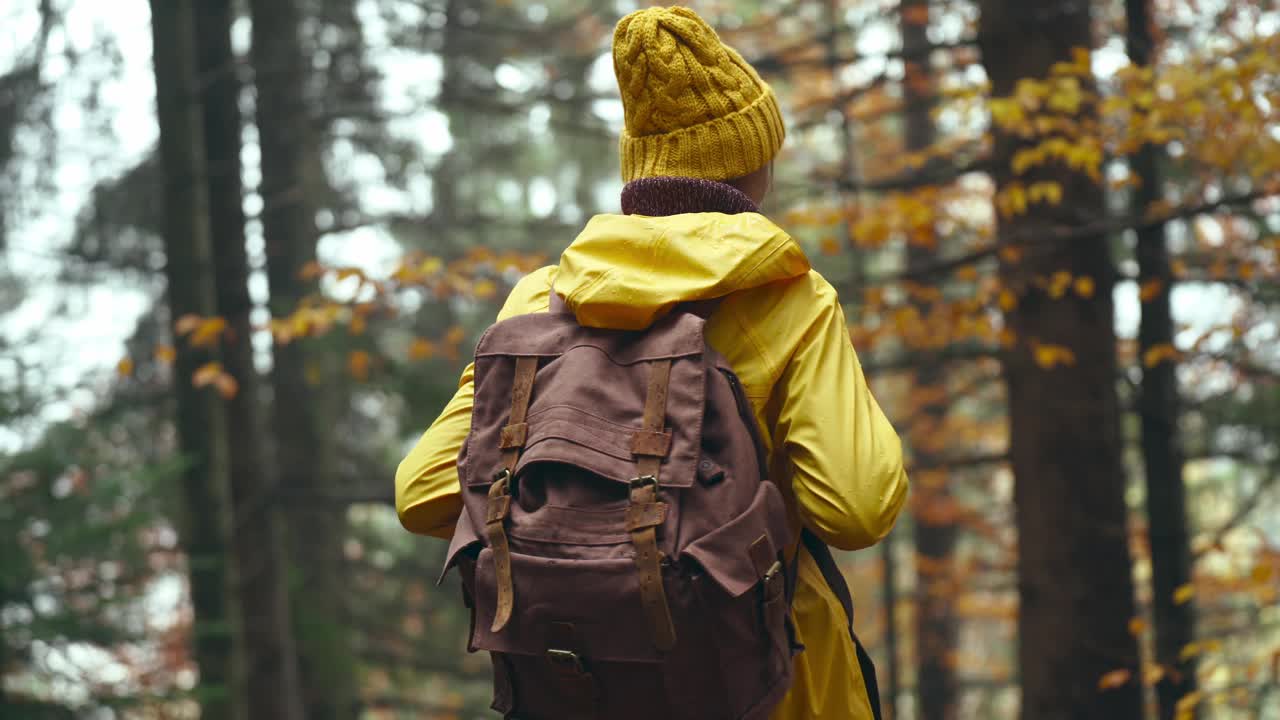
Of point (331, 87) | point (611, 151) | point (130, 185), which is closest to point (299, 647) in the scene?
point (130, 185)

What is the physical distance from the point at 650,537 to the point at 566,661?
0.86ft

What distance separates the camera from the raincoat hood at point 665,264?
2082 mm

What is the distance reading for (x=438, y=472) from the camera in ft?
7.81

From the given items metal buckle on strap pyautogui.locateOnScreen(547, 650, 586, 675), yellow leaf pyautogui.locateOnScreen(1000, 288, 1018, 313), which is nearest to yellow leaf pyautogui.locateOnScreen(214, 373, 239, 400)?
yellow leaf pyautogui.locateOnScreen(1000, 288, 1018, 313)

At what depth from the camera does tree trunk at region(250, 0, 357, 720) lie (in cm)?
970

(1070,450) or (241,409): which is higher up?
(241,409)

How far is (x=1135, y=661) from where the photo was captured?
5.71m

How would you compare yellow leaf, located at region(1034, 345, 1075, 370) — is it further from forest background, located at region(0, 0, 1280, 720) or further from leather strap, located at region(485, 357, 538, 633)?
leather strap, located at region(485, 357, 538, 633)

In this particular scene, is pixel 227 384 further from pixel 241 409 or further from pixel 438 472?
pixel 438 472

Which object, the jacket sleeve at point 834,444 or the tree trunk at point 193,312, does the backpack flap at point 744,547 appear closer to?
the jacket sleeve at point 834,444

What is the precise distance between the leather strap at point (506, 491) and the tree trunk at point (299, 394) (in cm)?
788

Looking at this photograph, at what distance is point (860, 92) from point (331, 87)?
18.0ft

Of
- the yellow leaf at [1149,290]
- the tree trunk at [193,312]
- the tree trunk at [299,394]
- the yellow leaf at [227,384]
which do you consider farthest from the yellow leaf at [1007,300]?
the tree trunk at [299,394]

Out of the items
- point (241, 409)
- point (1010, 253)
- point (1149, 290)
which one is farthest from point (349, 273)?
point (1149, 290)
